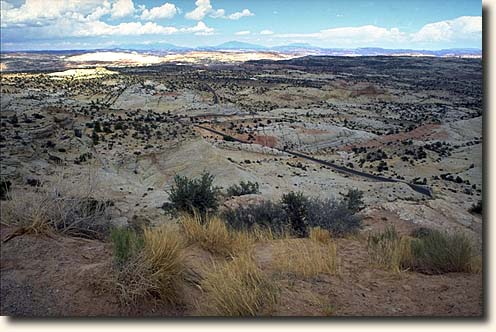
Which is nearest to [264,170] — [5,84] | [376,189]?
[376,189]

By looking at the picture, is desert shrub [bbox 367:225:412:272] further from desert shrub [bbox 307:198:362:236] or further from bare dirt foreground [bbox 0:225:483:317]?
desert shrub [bbox 307:198:362:236]

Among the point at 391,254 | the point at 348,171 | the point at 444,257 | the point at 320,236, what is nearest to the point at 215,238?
the point at 320,236

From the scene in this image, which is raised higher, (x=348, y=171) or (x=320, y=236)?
(x=320, y=236)

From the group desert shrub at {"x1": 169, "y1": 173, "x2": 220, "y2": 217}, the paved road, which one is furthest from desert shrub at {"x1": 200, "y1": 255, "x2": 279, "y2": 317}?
the paved road

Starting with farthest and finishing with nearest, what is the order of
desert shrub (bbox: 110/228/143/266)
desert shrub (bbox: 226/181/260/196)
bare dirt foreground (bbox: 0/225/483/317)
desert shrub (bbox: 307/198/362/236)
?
desert shrub (bbox: 226/181/260/196) → desert shrub (bbox: 307/198/362/236) → desert shrub (bbox: 110/228/143/266) → bare dirt foreground (bbox: 0/225/483/317)

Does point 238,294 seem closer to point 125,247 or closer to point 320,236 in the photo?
point 125,247

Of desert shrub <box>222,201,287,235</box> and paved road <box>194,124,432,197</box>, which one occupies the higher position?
desert shrub <box>222,201,287,235</box>

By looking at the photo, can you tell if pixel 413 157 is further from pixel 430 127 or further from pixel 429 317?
pixel 429 317

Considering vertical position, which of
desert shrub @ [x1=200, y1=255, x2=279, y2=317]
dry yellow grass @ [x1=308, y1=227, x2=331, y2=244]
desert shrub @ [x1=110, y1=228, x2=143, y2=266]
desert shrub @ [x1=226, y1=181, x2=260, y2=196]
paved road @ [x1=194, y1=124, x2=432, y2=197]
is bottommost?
paved road @ [x1=194, y1=124, x2=432, y2=197]
